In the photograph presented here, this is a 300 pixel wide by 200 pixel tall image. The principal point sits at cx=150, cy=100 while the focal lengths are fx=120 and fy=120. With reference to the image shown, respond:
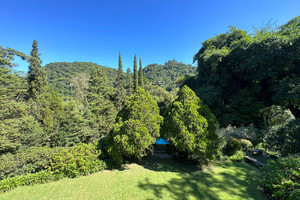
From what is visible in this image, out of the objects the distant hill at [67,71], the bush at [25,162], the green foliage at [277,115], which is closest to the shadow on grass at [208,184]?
the bush at [25,162]

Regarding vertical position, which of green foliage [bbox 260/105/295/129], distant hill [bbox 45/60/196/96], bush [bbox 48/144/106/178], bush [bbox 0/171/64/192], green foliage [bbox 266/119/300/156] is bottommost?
bush [bbox 0/171/64/192]

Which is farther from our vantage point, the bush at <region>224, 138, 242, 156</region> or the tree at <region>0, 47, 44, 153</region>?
the bush at <region>224, 138, 242, 156</region>

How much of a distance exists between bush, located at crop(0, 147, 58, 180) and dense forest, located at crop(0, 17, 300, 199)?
3 centimetres

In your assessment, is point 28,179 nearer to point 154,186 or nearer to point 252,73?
point 154,186

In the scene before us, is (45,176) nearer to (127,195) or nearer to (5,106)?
(127,195)

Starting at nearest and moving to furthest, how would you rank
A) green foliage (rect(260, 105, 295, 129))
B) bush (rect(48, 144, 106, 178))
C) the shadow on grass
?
the shadow on grass, bush (rect(48, 144, 106, 178)), green foliage (rect(260, 105, 295, 129))

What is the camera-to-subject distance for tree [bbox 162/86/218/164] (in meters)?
5.48

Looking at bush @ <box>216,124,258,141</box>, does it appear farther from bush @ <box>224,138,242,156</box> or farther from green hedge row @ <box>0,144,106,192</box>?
green hedge row @ <box>0,144,106,192</box>

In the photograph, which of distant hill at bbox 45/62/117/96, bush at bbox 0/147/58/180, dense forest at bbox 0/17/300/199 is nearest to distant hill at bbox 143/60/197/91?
distant hill at bbox 45/62/117/96

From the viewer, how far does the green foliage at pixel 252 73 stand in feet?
32.5

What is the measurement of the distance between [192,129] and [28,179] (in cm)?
719

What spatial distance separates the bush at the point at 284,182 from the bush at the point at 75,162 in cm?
637

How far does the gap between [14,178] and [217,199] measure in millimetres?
7468

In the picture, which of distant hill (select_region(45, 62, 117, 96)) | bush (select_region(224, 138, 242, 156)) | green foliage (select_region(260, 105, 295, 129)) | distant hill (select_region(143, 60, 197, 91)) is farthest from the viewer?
distant hill (select_region(143, 60, 197, 91))
